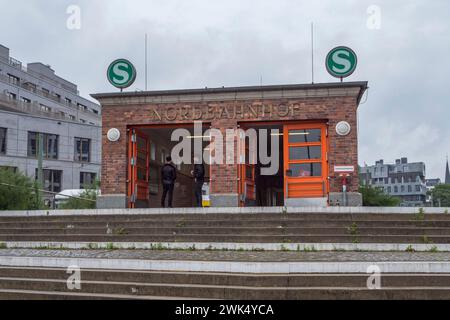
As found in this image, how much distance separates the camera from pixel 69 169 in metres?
51.6

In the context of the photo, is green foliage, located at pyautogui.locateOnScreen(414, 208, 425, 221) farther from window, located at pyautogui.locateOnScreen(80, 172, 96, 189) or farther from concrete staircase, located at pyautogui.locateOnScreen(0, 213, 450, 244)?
window, located at pyautogui.locateOnScreen(80, 172, 96, 189)

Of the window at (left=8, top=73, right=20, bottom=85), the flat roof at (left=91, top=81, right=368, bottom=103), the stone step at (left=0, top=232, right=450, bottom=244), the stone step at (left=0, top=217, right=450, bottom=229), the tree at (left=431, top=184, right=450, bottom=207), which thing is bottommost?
the tree at (left=431, top=184, right=450, bottom=207)

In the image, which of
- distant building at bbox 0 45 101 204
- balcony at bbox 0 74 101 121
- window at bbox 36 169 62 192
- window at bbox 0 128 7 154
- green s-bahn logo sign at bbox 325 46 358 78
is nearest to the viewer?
green s-bahn logo sign at bbox 325 46 358 78

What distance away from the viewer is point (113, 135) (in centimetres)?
1748

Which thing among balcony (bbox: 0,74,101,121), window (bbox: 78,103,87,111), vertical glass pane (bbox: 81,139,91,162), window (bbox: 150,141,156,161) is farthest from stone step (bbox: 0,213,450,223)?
window (bbox: 78,103,87,111)

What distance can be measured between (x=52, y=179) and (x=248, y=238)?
42.0 metres

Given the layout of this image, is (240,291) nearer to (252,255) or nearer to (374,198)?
(252,255)

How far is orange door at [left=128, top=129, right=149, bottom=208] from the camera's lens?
17.6 metres

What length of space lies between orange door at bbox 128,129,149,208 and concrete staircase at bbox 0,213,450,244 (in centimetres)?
353

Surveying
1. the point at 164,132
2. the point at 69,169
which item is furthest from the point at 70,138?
the point at 164,132

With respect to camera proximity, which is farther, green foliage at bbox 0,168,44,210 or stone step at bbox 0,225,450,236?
green foliage at bbox 0,168,44,210

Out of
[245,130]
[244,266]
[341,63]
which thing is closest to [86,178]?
[245,130]

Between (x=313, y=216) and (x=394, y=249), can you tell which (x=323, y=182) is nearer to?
(x=313, y=216)

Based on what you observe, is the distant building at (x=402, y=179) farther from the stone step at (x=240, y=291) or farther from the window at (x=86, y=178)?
the stone step at (x=240, y=291)
